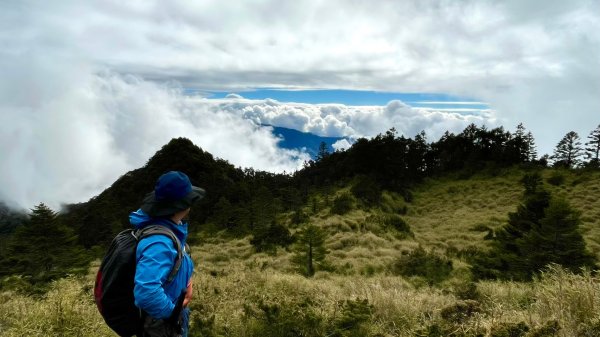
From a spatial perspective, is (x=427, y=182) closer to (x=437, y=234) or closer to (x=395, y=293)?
(x=437, y=234)

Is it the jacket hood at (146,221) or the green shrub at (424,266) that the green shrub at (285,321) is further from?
the green shrub at (424,266)

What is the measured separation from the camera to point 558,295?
196 inches

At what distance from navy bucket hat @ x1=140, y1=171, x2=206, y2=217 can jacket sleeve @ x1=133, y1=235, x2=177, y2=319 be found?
26 cm

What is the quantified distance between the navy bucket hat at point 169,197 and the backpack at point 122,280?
0.15 m

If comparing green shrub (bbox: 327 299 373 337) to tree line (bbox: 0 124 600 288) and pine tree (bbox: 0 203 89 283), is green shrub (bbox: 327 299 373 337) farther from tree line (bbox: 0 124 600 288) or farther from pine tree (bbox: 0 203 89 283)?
pine tree (bbox: 0 203 89 283)

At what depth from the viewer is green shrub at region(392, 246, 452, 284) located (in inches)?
653

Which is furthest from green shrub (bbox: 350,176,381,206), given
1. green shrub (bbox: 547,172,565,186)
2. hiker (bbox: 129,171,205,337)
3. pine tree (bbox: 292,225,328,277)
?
hiker (bbox: 129,171,205,337)

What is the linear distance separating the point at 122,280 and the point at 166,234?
0.47m

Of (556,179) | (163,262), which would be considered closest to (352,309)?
(163,262)

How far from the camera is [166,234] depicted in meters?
3.06

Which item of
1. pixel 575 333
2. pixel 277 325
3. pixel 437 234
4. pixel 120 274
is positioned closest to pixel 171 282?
pixel 120 274

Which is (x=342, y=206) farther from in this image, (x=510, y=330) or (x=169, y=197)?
(x=169, y=197)

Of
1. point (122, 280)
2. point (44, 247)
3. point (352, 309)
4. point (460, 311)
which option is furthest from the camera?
point (44, 247)

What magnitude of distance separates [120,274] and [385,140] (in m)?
46.8
